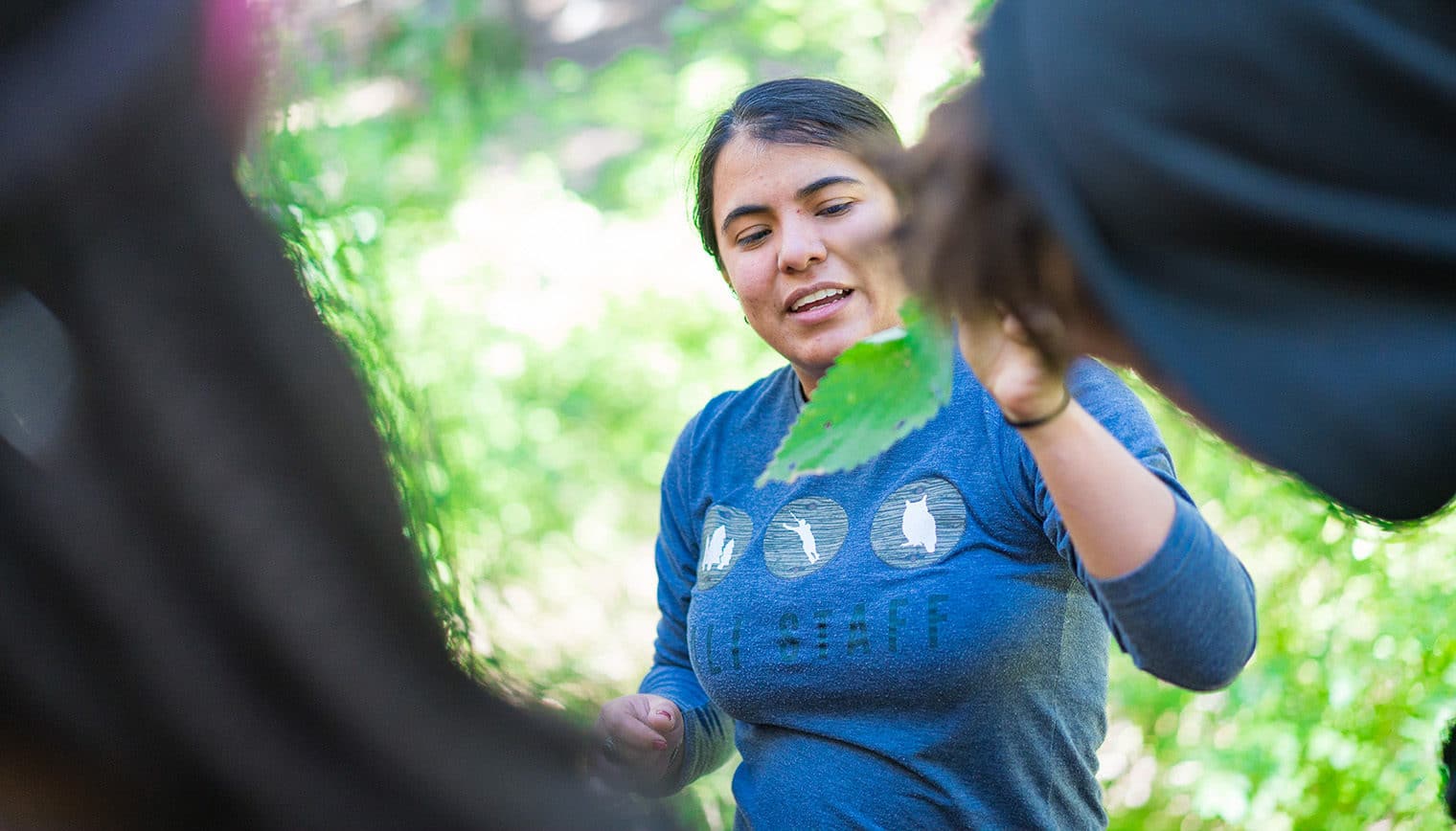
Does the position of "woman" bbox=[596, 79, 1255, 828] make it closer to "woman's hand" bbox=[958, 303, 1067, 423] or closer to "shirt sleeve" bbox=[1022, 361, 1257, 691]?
"shirt sleeve" bbox=[1022, 361, 1257, 691]

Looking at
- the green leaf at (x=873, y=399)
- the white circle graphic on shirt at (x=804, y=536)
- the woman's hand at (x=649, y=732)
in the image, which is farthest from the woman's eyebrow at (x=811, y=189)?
the green leaf at (x=873, y=399)

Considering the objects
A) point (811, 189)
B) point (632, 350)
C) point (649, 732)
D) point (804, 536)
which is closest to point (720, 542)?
point (804, 536)

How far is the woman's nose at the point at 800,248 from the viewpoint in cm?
185

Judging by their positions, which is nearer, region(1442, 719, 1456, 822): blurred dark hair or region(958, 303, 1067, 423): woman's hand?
region(958, 303, 1067, 423): woman's hand

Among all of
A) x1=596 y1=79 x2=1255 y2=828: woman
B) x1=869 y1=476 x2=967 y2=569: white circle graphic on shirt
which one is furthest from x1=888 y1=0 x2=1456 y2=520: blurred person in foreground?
x1=869 y1=476 x2=967 y2=569: white circle graphic on shirt

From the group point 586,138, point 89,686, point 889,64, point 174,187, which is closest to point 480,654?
point 89,686

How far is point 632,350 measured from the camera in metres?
4.75

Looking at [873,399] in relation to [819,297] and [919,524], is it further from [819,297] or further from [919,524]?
[819,297]

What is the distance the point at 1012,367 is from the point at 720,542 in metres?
0.96

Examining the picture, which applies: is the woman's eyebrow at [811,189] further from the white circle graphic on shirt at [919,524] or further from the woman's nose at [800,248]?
the white circle graphic on shirt at [919,524]

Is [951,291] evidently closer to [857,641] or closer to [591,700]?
[591,700]

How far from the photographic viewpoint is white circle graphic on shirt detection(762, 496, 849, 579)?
1.68 meters

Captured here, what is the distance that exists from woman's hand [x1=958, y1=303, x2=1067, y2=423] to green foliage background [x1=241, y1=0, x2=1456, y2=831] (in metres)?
0.68

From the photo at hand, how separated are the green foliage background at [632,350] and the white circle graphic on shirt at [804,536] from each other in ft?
1.05
